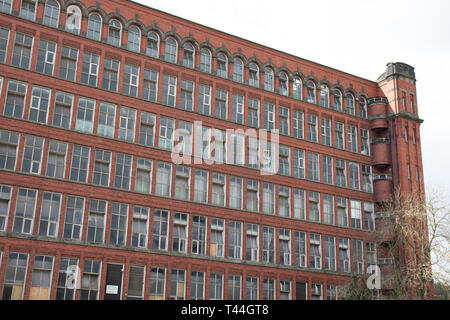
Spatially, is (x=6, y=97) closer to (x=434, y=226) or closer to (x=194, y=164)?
(x=194, y=164)

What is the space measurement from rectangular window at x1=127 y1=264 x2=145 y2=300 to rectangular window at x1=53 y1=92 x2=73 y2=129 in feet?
36.2

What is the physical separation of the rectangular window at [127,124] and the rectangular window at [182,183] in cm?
442

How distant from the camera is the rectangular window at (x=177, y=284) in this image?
3919 centimetres

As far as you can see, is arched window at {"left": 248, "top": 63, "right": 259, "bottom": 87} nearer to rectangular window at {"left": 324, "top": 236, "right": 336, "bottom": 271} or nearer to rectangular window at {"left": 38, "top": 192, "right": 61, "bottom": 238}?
rectangular window at {"left": 324, "top": 236, "right": 336, "bottom": 271}

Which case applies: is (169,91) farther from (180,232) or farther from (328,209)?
(328,209)

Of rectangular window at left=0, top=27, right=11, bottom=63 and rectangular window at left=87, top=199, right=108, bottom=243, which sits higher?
rectangular window at left=0, top=27, right=11, bottom=63

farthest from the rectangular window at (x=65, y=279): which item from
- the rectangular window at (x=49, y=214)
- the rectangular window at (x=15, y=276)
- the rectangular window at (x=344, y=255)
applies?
the rectangular window at (x=344, y=255)

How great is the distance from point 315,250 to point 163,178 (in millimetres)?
14841

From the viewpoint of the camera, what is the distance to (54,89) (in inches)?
1527

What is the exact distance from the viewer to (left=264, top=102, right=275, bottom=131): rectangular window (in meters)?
47.5

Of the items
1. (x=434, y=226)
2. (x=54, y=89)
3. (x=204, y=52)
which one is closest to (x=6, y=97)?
(x=54, y=89)

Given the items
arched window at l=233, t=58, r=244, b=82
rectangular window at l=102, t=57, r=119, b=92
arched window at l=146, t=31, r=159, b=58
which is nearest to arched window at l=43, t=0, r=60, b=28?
rectangular window at l=102, t=57, r=119, b=92

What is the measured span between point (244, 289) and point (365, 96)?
23961mm

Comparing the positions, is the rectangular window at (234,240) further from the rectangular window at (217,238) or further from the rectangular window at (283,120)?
the rectangular window at (283,120)
